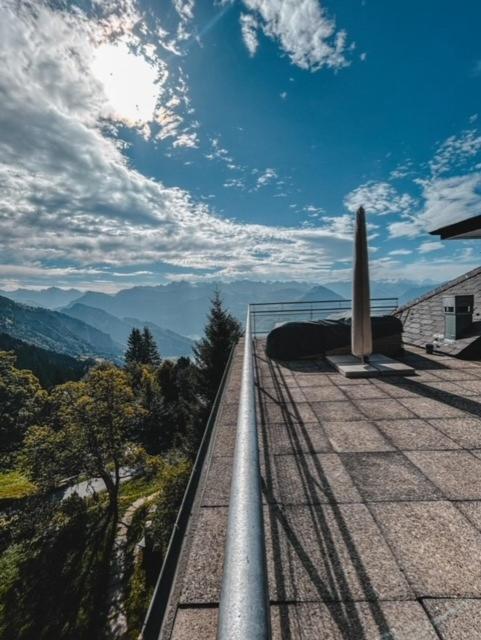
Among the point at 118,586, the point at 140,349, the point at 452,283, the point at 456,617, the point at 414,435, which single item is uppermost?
the point at 452,283

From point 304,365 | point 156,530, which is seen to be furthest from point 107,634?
point 304,365

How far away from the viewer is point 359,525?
2.02 m

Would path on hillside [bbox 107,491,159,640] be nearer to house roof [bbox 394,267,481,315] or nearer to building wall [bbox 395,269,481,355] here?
building wall [bbox 395,269,481,355]

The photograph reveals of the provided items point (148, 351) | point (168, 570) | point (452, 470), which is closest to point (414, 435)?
point (452, 470)

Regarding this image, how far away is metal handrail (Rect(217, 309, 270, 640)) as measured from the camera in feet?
1.71

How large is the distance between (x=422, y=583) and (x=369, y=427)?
1.96 meters

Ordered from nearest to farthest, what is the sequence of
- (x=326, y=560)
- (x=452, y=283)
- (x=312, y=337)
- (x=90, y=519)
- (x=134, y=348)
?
(x=326, y=560), (x=312, y=337), (x=452, y=283), (x=90, y=519), (x=134, y=348)

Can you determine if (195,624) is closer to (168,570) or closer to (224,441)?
(168,570)

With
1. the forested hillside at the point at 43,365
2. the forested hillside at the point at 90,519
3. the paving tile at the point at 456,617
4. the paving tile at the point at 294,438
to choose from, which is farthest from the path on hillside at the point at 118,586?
the forested hillside at the point at 43,365

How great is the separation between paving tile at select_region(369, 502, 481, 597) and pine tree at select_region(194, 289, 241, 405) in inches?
669

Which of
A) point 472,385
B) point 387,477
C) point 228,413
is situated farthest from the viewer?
point 472,385

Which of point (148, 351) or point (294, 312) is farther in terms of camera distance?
point (148, 351)

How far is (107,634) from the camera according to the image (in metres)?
10.9

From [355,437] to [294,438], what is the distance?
620 millimetres
